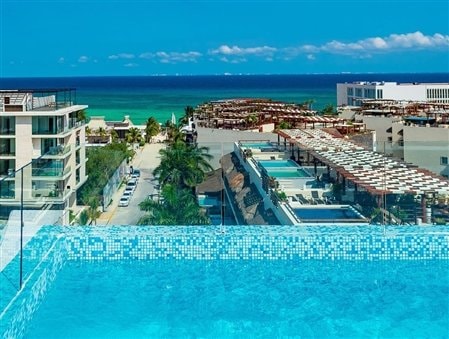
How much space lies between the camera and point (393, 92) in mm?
48281

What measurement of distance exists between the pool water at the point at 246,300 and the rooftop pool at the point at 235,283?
0.04 feet

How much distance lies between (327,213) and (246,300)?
2.20m

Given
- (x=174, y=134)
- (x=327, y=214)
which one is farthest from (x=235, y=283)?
(x=174, y=134)

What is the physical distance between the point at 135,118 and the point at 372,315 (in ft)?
189

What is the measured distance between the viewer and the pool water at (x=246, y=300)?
5.02 metres

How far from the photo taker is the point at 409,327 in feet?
16.7

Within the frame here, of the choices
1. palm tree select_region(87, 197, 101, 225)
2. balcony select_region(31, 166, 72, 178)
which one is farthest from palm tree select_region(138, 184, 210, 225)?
balcony select_region(31, 166, 72, 178)

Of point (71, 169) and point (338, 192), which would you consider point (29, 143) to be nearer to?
point (71, 169)

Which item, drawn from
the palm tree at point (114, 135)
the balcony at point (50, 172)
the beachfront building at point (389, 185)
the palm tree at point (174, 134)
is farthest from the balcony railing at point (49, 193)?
the palm tree at point (114, 135)

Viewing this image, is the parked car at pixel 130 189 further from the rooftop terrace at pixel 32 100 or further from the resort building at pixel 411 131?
the rooftop terrace at pixel 32 100

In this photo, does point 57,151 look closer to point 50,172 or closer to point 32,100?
point 50,172

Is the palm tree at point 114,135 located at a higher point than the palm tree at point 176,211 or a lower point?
higher

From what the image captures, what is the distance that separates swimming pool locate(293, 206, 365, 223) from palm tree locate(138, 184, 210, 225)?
3.95 feet

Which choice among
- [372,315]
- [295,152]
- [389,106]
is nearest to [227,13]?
[389,106]
